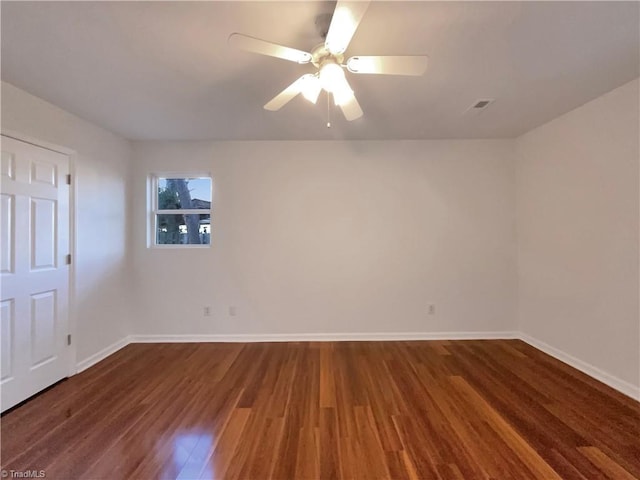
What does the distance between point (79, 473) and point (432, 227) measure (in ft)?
12.0

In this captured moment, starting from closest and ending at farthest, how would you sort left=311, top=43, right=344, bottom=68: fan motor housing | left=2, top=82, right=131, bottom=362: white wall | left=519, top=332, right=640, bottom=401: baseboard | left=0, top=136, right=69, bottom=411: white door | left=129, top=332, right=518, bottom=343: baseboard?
left=311, top=43, right=344, bottom=68: fan motor housing → left=0, top=136, right=69, bottom=411: white door → left=519, top=332, right=640, bottom=401: baseboard → left=2, top=82, right=131, bottom=362: white wall → left=129, top=332, right=518, bottom=343: baseboard

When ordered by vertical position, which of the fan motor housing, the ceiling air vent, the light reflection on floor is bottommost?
the light reflection on floor

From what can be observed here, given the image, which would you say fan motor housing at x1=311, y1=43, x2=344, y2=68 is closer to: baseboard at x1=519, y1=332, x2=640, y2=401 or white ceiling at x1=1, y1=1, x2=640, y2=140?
white ceiling at x1=1, y1=1, x2=640, y2=140

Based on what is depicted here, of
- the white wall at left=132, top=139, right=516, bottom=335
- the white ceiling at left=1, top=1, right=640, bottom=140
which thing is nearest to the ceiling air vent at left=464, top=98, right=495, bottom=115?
the white ceiling at left=1, top=1, right=640, bottom=140

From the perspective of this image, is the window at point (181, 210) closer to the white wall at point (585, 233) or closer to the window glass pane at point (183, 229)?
the window glass pane at point (183, 229)

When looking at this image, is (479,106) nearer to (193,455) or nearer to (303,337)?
(303,337)

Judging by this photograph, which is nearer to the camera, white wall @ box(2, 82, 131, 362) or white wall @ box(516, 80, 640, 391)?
white wall @ box(516, 80, 640, 391)

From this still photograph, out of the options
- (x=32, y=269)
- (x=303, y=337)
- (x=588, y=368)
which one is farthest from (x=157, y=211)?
(x=588, y=368)

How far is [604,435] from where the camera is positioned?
6.44ft

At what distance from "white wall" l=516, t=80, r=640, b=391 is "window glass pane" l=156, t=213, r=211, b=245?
3.80 metres

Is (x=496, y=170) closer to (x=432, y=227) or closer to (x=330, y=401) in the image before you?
(x=432, y=227)

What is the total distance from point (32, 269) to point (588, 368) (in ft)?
15.7

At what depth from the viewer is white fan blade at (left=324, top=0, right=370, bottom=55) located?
127 centimetres

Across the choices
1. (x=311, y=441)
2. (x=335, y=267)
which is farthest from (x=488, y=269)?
(x=311, y=441)
